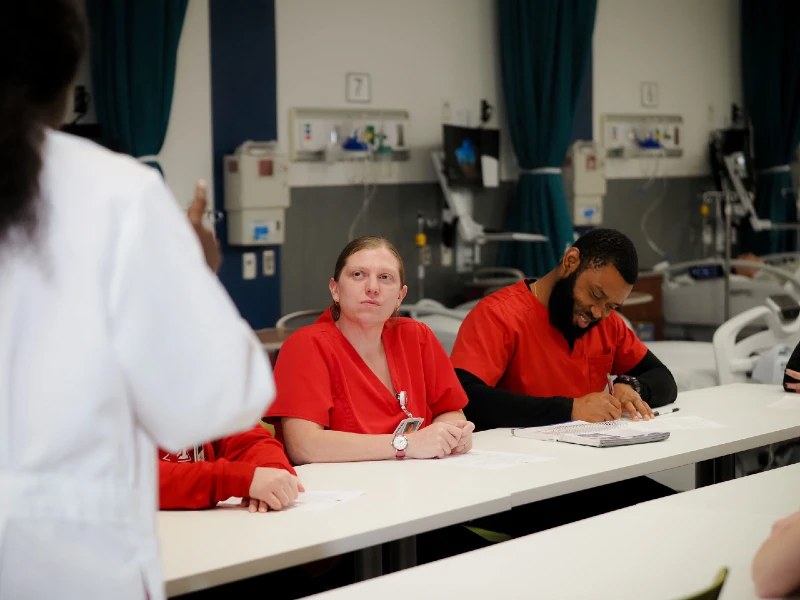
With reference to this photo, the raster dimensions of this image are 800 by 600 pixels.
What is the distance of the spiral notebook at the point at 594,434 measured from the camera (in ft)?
8.95

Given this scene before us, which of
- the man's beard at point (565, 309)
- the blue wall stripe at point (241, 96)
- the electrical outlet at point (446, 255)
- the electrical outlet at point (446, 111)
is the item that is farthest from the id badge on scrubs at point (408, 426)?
the electrical outlet at point (446, 111)

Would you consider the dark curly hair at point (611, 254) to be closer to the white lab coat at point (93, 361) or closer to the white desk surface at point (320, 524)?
the white desk surface at point (320, 524)

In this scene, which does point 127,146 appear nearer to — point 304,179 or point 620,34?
point 304,179

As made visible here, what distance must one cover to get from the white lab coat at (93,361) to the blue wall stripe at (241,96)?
4.30 m

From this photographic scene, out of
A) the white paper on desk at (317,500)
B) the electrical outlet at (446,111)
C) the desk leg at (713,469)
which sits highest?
the electrical outlet at (446,111)

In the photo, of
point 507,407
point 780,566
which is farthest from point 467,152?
point 780,566

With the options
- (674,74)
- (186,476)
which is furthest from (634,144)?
(186,476)

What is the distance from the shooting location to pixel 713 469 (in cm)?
297

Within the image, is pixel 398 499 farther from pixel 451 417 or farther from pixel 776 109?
pixel 776 109

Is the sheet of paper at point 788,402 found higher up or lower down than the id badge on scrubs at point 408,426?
lower down

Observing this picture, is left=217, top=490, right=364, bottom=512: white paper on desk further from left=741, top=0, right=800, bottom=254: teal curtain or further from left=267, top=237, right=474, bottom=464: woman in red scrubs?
left=741, top=0, right=800, bottom=254: teal curtain

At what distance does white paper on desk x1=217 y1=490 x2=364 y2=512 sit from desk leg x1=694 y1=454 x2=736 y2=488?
3.97 ft

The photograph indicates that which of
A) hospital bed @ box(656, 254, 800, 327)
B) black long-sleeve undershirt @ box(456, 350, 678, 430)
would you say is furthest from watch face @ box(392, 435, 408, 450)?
hospital bed @ box(656, 254, 800, 327)

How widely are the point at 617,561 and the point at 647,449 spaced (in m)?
0.93
